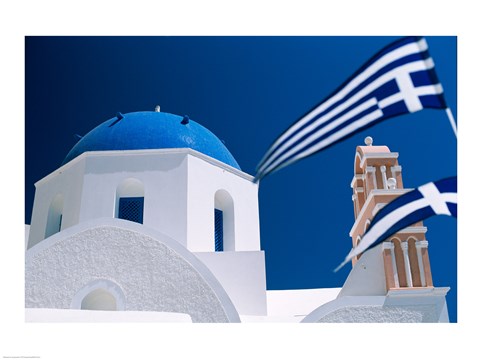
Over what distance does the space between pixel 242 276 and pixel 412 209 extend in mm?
3276

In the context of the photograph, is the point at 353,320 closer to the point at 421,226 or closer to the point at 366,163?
the point at 421,226

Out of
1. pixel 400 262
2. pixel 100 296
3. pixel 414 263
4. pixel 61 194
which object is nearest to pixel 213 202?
pixel 100 296

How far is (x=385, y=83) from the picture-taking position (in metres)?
7.11

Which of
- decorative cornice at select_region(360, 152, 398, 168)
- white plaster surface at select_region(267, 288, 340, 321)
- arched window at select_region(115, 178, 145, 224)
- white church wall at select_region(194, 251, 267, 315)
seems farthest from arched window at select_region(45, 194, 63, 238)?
decorative cornice at select_region(360, 152, 398, 168)

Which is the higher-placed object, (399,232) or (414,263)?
(399,232)

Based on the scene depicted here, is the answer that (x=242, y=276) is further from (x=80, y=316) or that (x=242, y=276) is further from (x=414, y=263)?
(x=80, y=316)

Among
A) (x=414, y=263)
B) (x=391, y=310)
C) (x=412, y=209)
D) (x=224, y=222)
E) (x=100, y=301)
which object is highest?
(x=224, y=222)

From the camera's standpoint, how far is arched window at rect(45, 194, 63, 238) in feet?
36.7

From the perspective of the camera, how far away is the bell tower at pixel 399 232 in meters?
8.67

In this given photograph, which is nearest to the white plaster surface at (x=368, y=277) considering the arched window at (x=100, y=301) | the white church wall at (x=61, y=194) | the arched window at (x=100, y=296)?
the arched window at (x=100, y=296)

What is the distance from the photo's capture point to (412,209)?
7773mm

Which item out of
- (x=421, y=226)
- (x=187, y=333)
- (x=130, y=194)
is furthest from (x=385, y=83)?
(x=130, y=194)

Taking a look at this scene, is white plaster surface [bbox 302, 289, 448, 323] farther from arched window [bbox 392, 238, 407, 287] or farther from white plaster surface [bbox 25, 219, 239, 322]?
white plaster surface [bbox 25, 219, 239, 322]

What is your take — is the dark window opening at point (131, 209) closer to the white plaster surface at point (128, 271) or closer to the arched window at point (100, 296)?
the white plaster surface at point (128, 271)
